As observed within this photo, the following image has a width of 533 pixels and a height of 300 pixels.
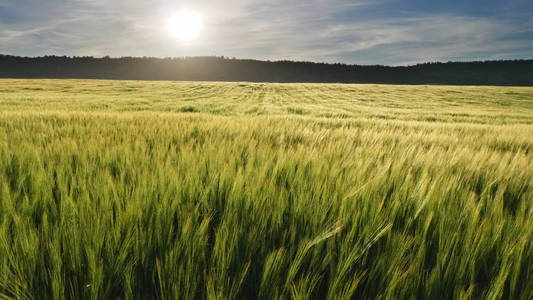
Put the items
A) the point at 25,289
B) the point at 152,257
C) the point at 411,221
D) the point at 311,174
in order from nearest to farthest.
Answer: the point at 25,289 → the point at 152,257 → the point at 411,221 → the point at 311,174

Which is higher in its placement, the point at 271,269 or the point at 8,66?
the point at 8,66

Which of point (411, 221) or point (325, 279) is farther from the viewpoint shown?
point (411, 221)

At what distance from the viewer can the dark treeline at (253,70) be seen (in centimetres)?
9379

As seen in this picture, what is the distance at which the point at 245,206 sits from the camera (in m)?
0.80

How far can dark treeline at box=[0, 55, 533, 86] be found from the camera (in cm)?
9379

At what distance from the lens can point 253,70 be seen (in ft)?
367

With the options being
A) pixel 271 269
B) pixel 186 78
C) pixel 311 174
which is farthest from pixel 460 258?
pixel 186 78

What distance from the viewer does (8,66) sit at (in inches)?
3782

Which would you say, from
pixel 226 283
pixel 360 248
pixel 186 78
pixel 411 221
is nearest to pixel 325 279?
pixel 360 248

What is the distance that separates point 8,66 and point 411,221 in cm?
13594

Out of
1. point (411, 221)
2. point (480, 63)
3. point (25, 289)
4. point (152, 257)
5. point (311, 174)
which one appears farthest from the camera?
point (480, 63)

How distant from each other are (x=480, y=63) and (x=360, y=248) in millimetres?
136672

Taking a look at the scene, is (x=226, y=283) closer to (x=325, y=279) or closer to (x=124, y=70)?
(x=325, y=279)

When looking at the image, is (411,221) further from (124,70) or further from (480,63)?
(480,63)
